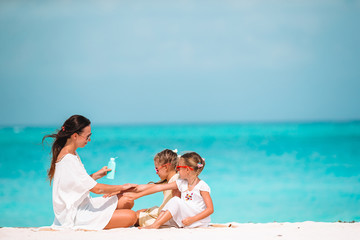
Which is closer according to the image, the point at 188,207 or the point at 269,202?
the point at 188,207

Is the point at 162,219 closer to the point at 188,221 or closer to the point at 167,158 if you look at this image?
the point at 188,221

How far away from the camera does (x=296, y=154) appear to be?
19750 millimetres

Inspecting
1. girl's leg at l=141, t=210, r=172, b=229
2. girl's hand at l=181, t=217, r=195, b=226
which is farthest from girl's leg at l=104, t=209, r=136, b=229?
girl's hand at l=181, t=217, r=195, b=226

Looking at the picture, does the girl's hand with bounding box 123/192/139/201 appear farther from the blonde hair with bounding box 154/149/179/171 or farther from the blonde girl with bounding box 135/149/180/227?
the blonde hair with bounding box 154/149/179/171

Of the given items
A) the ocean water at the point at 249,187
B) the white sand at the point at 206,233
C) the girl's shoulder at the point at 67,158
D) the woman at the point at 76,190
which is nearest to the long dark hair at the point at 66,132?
the woman at the point at 76,190

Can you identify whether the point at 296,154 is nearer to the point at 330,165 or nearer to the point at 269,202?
the point at 330,165

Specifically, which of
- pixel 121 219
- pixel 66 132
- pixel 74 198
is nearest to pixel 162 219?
pixel 121 219

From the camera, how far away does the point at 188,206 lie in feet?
15.7

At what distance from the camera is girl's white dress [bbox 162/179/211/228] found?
473 centimetres

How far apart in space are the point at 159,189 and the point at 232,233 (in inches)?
33.8

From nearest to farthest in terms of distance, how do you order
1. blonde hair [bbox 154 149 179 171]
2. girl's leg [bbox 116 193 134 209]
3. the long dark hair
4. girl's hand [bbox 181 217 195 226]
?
the long dark hair < girl's hand [bbox 181 217 195 226] < girl's leg [bbox 116 193 134 209] < blonde hair [bbox 154 149 179 171]

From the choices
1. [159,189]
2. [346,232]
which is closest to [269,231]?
[346,232]

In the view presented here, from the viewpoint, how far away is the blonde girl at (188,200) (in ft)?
15.5

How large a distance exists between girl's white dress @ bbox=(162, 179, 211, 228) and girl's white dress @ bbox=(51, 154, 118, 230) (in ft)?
2.10
